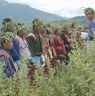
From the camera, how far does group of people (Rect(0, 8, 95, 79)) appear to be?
8.62m

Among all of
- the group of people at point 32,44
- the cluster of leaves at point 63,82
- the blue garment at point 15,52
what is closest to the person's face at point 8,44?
the group of people at point 32,44

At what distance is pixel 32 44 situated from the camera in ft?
34.9

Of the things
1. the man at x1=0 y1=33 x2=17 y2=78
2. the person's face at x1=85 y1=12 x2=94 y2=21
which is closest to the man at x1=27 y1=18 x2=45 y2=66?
the person's face at x1=85 y1=12 x2=94 y2=21

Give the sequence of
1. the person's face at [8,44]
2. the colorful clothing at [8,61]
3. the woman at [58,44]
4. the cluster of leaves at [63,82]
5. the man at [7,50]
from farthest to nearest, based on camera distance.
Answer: the woman at [58,44]
the person's face at [8,44]
the man at [7,50]
the colorful clothing at [8,61]
the cluster of leaves at [63,82]

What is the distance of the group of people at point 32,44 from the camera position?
8617mm

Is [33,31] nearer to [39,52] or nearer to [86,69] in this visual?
[39,52]

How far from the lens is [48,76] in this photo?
19.5ft

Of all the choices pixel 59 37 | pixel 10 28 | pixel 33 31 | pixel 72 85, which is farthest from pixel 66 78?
pixel 59 37

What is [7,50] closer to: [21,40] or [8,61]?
[8,61]

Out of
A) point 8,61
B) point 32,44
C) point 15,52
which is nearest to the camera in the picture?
point 8,61

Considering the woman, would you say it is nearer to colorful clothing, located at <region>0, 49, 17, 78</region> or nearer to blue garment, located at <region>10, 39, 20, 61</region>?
blue garment, located at <region>10, 39, 20, 61</region>

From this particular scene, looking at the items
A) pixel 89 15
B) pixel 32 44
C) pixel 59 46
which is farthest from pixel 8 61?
pixel 59 46

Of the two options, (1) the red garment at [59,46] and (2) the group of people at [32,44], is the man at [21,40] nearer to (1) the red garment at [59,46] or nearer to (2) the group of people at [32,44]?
(2) the group of people at [32,44]

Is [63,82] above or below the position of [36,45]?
above
